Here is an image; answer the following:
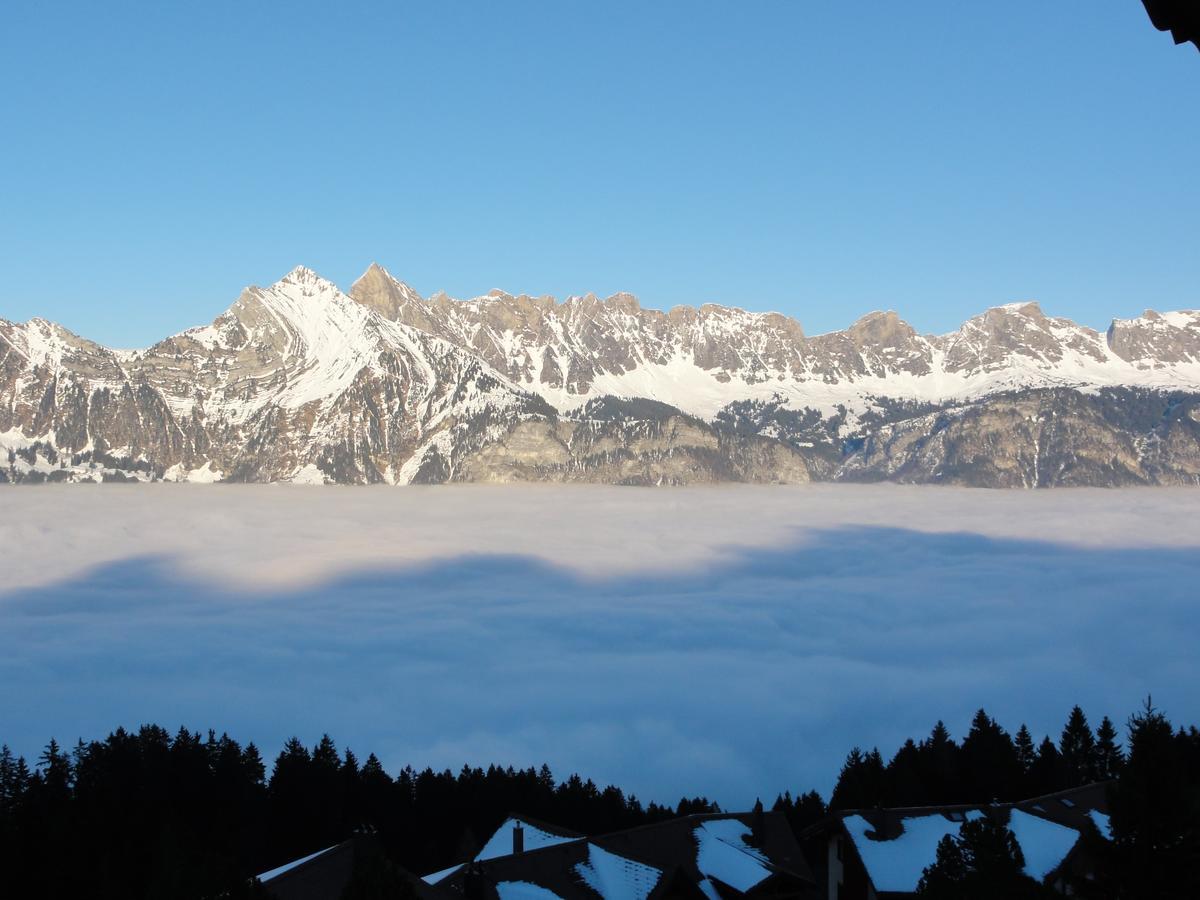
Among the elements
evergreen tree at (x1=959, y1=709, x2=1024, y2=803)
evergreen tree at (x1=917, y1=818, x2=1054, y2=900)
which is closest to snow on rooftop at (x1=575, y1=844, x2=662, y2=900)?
evergreen tree at (x1=917, y1=818, x2=1054, y2=900)

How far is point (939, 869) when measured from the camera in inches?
1631

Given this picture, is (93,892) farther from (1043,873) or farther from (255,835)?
(1043,873)

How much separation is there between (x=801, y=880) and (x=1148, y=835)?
34721 millimetres

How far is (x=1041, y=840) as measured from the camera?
59562 mm

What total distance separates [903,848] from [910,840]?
963 mm

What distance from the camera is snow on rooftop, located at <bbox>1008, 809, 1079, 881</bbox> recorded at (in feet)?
187

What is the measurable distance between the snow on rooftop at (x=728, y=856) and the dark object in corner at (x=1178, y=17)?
189 ft

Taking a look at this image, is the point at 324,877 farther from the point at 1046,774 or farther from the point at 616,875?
the point at 1046,774

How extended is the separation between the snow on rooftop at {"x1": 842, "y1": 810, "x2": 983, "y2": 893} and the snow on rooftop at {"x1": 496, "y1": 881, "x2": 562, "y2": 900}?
50.3ft

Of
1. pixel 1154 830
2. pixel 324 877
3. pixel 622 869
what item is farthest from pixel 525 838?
pixel 1154 830

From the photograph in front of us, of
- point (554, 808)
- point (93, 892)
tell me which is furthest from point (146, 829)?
point (554, 808)

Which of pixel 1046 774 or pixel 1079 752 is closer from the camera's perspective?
pixel 1046 774

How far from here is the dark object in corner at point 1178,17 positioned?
9.79m

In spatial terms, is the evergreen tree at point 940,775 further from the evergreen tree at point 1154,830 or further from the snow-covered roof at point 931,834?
the evergreen tree at point 1154,830
